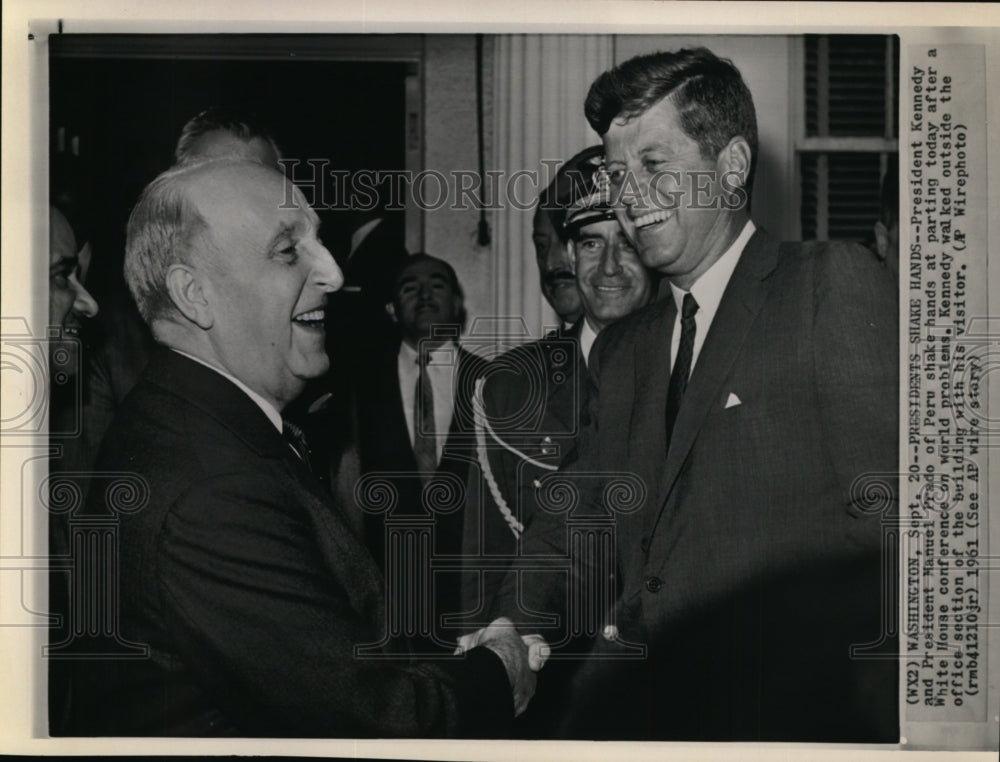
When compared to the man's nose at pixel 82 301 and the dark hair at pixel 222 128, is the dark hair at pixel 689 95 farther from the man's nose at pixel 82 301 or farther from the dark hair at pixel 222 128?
the man's nose at pixel 82 301

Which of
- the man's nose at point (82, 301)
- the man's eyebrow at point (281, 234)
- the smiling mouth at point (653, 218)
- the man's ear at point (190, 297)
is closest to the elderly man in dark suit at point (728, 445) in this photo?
the smiling mouth at point (653, 218)

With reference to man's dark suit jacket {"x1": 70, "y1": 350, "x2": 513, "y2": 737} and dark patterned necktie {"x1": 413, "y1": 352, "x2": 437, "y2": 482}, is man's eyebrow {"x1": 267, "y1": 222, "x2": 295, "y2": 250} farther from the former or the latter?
dark patterned necktie {"x1": 413, "y1": 352, "x2": 437, "y2": 482}

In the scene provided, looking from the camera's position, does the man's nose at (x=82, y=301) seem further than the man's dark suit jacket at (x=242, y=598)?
Yes

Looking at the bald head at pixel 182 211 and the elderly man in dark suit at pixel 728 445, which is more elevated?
the bald head at pixel 182 211

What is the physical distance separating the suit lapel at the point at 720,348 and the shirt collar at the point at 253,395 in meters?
1.00

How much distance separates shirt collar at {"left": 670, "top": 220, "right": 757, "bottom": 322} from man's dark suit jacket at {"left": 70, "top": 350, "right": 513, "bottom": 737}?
108 cm

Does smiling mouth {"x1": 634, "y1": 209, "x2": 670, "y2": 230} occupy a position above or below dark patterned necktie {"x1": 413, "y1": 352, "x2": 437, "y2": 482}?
above

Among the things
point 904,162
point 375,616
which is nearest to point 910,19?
point 904,162

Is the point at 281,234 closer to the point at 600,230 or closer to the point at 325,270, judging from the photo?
the point at 325,270

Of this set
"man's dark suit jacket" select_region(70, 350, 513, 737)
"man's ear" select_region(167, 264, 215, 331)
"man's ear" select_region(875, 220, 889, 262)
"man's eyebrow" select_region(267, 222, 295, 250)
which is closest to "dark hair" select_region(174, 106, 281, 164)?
"man's eyebrow" select_region(267, 222, 295, 250)

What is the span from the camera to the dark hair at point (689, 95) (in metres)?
3.12

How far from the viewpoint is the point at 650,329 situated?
10.3 feet

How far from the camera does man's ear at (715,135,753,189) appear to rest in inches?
123

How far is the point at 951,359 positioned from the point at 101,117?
2.33 meters
